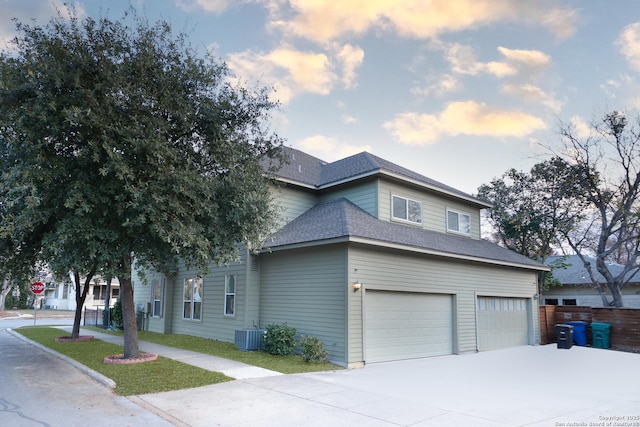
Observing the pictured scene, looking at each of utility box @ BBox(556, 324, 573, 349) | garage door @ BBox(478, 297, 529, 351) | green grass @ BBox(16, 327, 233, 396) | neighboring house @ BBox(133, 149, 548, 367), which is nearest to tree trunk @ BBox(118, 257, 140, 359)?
green grass @ BBox(16, 327, 233, 396)

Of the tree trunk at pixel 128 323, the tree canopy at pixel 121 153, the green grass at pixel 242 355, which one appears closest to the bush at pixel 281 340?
the green grass at pixel 242 355

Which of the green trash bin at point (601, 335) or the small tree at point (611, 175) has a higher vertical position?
the small tree at point (611, 175)

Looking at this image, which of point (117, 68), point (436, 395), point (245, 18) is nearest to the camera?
point (436, 395)

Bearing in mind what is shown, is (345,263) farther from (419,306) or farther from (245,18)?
(245,18)

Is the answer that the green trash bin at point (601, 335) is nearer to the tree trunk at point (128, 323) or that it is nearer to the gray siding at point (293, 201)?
the gray siding at point (293, 201)

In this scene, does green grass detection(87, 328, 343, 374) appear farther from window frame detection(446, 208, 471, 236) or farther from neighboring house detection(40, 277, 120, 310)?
neighboring house detection(40, 277, 120, 310)

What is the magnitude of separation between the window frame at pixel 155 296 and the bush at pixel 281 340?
8.31 m

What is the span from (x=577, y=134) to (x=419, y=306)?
15727 millimetres

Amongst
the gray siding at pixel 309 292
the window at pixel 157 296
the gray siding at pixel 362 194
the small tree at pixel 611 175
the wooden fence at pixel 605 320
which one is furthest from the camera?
the small tree at pixel 611 175

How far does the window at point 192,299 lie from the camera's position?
17000mm

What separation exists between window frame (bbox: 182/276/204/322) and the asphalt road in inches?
240

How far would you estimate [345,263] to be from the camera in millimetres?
11484

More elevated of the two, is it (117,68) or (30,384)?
(117,68)

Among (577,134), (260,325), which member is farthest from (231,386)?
(577,134)
